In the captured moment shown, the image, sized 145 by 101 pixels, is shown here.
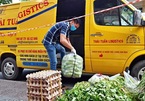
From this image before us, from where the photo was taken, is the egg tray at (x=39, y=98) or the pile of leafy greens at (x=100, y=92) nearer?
the pile of leafy greens at (x=100, y=92)

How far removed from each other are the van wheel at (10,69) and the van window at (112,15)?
300 centimetres

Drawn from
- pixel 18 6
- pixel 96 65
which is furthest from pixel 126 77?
pixel 18 6

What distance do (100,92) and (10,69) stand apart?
5564 mm

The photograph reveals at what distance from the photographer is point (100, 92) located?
10.6 feet

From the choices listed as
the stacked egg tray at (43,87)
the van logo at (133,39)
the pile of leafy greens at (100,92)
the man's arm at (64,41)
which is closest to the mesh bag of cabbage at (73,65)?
the man's arm at (64,41)

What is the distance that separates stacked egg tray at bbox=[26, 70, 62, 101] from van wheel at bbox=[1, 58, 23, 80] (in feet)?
13.3

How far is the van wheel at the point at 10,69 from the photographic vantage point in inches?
324

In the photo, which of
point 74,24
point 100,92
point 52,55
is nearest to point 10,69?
point 52,55

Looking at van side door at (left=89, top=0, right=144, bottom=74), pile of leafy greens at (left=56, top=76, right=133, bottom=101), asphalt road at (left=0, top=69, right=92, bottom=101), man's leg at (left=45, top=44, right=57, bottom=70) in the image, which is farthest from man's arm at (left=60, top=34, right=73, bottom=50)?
pile of leafy greens at (left=56, top=76, right=133, bottom=101)

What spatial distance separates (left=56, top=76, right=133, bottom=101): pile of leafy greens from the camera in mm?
3193

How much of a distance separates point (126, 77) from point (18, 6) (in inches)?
204

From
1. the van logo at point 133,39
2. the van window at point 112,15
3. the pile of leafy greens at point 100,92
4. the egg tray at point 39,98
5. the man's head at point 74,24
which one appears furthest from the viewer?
the man's head at point 74,24

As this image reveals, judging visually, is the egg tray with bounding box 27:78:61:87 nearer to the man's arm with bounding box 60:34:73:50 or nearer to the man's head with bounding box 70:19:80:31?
the man's arm with bounding box 60:34:73:50

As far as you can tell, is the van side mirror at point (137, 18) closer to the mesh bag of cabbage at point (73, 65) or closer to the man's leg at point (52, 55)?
the mesh bag of cabbage at point (73, 65)
